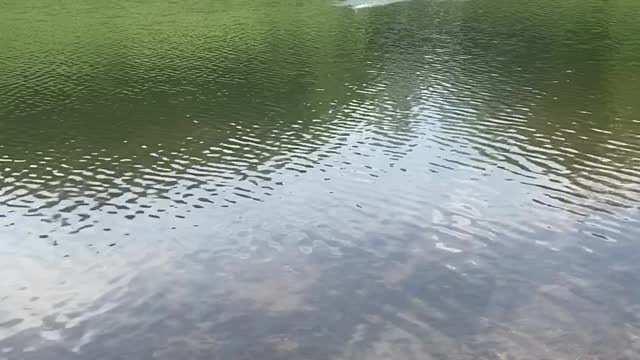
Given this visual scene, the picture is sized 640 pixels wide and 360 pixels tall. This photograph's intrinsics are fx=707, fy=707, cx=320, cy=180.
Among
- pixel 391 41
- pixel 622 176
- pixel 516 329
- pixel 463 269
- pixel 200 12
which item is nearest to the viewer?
pixel 516 329

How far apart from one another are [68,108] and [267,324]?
3184 cm

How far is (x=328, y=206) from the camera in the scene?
27781mm

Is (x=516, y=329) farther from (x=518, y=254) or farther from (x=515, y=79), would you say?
(x=515, y=79)

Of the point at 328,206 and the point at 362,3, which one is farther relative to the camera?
the point at 362,3

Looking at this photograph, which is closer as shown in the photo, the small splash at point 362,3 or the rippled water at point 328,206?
the rippled water at point 328,206

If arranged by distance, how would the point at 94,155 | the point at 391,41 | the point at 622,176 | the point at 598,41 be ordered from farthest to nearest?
the point at 391,41 → the point at 598,41 → the point at 94,155 → the point at 622,176

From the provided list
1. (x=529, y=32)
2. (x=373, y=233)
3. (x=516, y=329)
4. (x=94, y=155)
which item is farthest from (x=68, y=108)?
(x=529, y=32)

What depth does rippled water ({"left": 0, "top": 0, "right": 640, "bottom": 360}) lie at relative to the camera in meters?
19.1

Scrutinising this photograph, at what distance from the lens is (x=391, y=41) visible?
211ft

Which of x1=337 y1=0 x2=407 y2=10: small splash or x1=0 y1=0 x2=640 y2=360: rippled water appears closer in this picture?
x1=0 y1=0 x2=640 y2=360: rippled water

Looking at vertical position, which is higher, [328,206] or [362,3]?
[328,206]

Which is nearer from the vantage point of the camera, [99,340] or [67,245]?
[99,340]

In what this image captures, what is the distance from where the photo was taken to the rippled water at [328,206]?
62.8 feet

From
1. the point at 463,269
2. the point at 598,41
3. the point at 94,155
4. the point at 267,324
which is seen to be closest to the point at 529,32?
the point at 598,41
